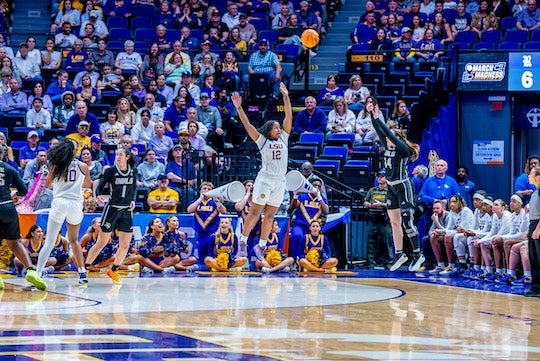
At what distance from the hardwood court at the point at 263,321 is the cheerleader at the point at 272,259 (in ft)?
6.09

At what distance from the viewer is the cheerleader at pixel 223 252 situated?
58.0 ft

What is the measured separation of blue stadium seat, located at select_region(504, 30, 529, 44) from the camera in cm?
2353

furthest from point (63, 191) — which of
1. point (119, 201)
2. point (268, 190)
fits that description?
point (268, 190)

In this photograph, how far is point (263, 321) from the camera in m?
10.8

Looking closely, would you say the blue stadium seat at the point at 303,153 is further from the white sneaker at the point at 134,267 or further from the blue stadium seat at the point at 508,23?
the blue stadium seat at the point at 508,23

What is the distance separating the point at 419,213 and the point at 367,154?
6.26 ft

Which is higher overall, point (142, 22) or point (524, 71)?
point (142, 22)

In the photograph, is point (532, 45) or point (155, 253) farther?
point (532, 45)

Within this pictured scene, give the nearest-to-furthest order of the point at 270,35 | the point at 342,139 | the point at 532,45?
1. the point at 342,139
2. the point at 532,45
3. the point at 270,35

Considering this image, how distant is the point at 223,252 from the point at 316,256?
1.47 metres

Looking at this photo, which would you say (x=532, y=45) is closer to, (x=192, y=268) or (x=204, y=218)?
(x=204, y=218)

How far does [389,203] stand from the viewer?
53.0ft

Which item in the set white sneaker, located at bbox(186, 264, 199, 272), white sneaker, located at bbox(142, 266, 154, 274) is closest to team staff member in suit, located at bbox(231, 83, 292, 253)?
white sneaker, located at bbox(186, 264, 199, 272)

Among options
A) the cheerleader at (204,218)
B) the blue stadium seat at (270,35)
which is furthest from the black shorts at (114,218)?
the blue stadium seat at (270,35)
